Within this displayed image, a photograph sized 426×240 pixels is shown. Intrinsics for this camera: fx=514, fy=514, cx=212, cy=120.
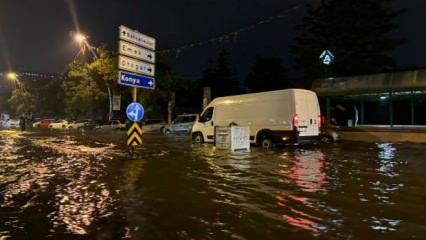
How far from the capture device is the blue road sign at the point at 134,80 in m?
18.8

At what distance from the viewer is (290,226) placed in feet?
23.6

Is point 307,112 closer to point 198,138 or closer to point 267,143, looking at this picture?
point 267,143

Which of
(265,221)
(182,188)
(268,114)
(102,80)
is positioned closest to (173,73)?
(102,80)

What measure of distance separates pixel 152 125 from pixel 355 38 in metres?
21.7

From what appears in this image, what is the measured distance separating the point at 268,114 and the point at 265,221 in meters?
14.5

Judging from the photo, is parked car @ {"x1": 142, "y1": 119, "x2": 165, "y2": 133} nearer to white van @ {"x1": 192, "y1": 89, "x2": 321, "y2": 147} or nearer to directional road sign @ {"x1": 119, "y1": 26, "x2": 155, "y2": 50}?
white van @ {"x1": 192, "y1": 89, "x2": 321, "y2": 147}

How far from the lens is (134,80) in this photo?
19500 mm

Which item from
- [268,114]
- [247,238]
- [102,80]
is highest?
[102,80]

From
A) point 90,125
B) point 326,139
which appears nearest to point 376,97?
A: point 326,139

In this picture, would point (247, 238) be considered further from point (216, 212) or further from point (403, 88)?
point (403, 88)

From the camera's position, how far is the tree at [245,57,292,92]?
206 feet

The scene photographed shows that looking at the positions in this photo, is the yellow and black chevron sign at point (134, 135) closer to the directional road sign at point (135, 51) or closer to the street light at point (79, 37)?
the directional road sign at point (135, 51)

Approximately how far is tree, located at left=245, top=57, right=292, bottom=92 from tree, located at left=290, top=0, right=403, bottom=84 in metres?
12.6

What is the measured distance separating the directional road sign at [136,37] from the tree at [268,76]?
140 feet
